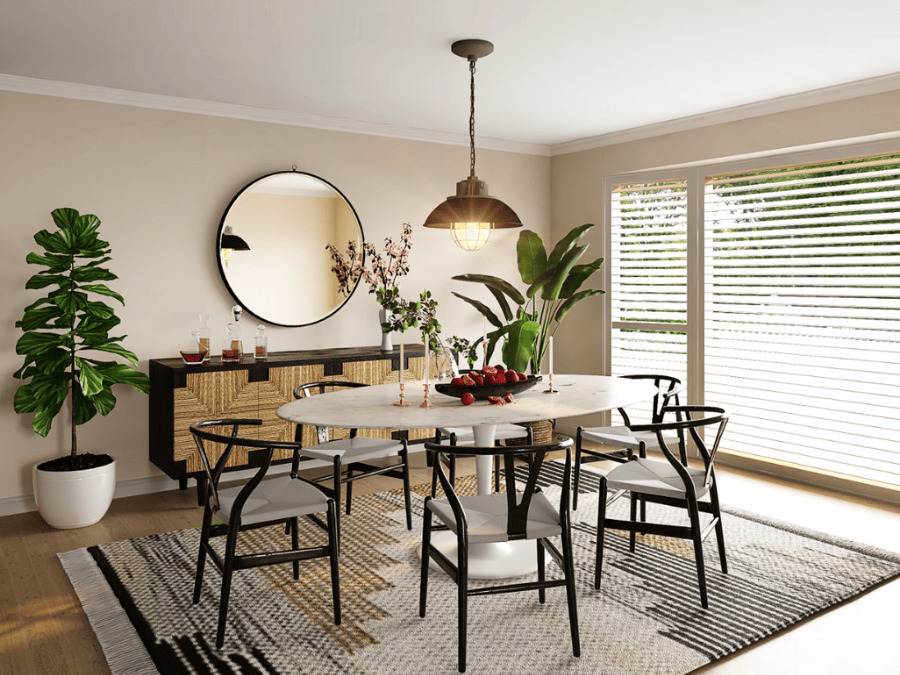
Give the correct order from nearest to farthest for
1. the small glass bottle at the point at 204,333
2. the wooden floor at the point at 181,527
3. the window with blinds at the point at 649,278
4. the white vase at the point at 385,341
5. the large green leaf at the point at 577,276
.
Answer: the wooden floor at the point at 181,527, the small glass bottle at the point at 204,333, the white vase at the point at 385,341, the large green leaf at the point at 577,276, the window with blinds at the point at 649,278

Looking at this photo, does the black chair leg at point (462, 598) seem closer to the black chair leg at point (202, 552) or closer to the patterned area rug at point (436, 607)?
the patterned area rug at point (436, 607)

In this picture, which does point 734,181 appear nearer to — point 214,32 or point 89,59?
point 214,32

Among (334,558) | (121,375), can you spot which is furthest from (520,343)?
(121,375)

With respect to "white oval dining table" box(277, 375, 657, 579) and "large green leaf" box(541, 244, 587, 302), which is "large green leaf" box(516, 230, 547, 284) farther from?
"white oval dining table" box(277, 375, 657, 579)

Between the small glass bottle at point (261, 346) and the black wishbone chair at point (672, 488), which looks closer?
the black wishbone chair at point (672, 488)

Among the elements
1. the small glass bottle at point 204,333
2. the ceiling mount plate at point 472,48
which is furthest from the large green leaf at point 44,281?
the ceiling mount plate at point 472,48

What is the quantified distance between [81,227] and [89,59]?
2.87ft

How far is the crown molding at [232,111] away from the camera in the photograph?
3992 mm

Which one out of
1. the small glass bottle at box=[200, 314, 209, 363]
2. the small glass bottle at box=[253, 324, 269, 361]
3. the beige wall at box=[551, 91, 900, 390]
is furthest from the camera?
the small glass bottle at box=[253, 324, 269, 361]

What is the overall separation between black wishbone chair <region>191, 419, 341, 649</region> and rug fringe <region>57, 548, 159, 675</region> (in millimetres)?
267

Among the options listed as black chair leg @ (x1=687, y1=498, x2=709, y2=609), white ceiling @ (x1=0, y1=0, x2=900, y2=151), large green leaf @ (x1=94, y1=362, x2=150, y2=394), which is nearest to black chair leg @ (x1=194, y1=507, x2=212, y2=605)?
large green leaf @ (x1=94, y1=362, x2=150, y2=394)

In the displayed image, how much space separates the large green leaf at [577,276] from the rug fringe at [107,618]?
11.5ft

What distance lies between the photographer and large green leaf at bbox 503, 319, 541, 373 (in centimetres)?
411

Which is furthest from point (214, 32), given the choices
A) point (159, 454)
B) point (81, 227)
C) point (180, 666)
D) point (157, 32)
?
point (180, 666)
